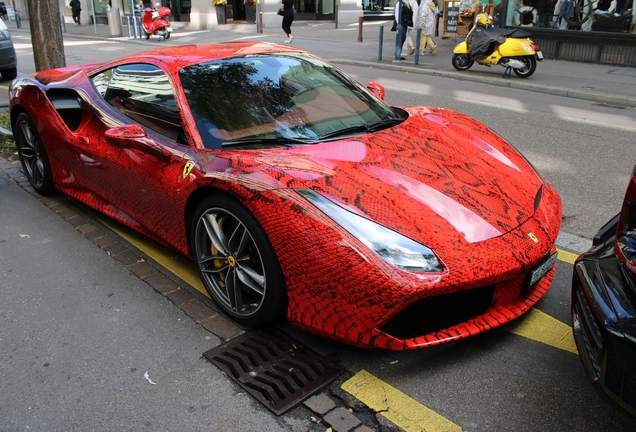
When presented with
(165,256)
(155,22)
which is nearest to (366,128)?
(165,256)

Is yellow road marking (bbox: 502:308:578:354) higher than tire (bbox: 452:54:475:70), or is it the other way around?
tire (bbox: 452:54:475:70)

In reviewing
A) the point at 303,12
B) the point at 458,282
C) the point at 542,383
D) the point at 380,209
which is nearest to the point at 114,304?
the point at 380,209

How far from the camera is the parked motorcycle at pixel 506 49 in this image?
11.8m

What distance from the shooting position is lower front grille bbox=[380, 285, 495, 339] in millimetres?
2445

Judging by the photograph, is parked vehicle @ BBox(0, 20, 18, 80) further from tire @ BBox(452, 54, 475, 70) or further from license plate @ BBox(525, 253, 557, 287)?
license plate @ BBox(525, 253, 557, 287)

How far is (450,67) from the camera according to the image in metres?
13.7

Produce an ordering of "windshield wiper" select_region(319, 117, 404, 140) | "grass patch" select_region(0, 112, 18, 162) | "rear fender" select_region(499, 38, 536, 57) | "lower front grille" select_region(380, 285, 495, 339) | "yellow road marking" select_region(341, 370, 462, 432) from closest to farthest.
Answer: "yellow road marking" select_region(341, 370, 462, 432) < "lower front grille" select_region(380, 285, 495, 339) < "windshield wiper" select_region(319, 117, 404, 140) < "grass patch" select_region(0, 112, 18, 162) < "rear fender" select_region(499, 38, 536, 57)

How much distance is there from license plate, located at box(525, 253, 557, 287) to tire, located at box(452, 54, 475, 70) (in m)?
10.9

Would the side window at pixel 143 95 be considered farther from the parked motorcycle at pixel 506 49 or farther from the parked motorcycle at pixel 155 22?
the parked motorcycle at pixel 155 22

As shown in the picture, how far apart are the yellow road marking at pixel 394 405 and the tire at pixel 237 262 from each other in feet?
1.76

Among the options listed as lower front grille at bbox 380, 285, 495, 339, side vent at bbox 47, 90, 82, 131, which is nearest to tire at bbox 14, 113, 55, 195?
side vent at bbox 47, 90, 82, 131

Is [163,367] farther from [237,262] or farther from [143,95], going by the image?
[143,95]

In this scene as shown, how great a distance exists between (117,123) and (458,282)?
258 centimetres

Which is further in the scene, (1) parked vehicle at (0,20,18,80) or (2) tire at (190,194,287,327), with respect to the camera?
(1) parked vehicle at (0,20,18,80)
